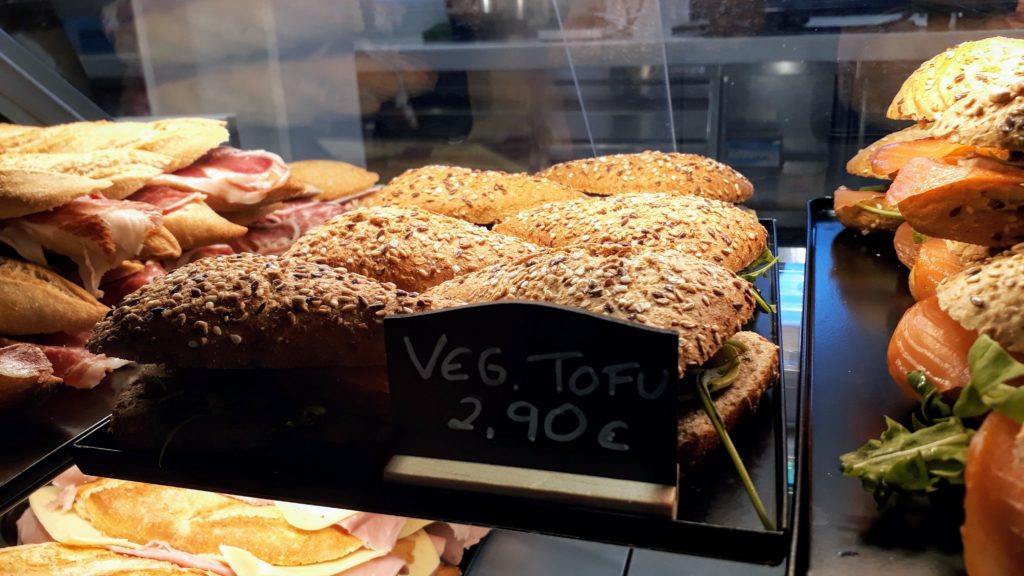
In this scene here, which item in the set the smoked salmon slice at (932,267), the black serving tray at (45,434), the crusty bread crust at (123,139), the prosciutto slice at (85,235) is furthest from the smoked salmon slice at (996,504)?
the crusty bread crust at (123,139)

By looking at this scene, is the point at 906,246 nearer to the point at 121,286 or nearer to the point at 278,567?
the point at 278,567

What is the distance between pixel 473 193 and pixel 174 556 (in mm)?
1234

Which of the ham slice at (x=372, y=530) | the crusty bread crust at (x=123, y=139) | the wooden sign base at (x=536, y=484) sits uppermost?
the crusty bread crust at (x=123, y=139)

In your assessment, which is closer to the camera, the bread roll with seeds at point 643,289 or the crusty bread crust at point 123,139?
the bread roll with seeds at point 643,289

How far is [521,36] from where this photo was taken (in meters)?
2.56

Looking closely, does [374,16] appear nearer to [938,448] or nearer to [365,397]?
[365,397]

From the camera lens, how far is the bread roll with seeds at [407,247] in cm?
193

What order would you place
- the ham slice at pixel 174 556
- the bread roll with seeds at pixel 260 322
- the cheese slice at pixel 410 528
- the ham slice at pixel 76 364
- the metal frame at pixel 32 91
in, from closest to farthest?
the bread roll with seeds at pixel 260 322, the ham slice at pixel 76 364, the ham slice at pixel 174 556, the cheese slice at pixel 410 528, the metal frame at pixel 32 91

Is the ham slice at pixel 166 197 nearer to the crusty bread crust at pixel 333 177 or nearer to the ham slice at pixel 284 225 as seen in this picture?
the ham slice at pixel 284 225

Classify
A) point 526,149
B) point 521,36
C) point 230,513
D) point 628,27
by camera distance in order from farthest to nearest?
point 526,149 < point 521,36 < point 628,27 < point 230,513

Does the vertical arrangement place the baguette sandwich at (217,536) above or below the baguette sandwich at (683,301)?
below

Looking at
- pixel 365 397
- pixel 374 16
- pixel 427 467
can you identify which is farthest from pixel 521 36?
pixel 427 467

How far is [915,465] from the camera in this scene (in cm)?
115

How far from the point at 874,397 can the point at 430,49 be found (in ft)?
5.77
